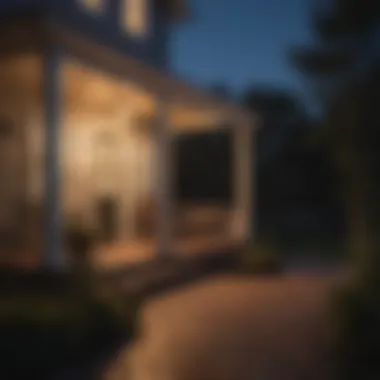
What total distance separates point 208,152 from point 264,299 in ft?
58.1

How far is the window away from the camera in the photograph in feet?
55.8

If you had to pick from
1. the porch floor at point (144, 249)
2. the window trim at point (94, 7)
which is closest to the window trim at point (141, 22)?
the window trim at point (94, 7)

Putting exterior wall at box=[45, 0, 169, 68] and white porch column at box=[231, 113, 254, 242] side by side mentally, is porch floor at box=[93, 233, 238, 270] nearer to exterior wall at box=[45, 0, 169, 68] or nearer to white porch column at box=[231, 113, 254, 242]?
white porch column at box=[231, 113, 254, 242]

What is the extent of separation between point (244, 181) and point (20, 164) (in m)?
5.55

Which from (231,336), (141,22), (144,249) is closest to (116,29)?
(141,22)

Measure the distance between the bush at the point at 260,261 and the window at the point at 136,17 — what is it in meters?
5.02

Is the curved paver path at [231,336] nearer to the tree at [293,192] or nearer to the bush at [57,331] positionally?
the bush at [57,331]

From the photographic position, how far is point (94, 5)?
51.8 feet

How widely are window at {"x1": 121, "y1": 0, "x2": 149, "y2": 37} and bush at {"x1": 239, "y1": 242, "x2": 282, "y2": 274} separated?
5015 millimetres

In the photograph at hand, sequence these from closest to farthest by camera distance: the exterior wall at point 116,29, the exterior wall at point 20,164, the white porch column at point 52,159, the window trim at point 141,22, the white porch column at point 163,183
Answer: the white porch column at point 52,159 < the exterior wall at point 20,164 < the exterior wall at point 116,29 < the white porch column at point 163,183 < the window trim at point 141,22

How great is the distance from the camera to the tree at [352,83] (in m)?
17.0

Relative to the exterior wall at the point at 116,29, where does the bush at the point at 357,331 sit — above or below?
below

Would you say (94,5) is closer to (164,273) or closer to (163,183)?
(163,183)

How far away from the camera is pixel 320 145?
64.2 feet
